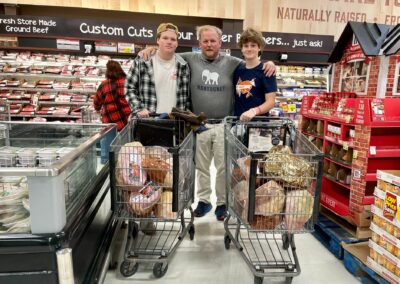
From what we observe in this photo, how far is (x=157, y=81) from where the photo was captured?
269cm

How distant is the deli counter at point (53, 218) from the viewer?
127cm

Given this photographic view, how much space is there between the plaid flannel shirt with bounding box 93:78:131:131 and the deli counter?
5.81 feet

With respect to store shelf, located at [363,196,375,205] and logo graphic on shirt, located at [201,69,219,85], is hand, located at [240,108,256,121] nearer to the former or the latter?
logo graphic on shirt, located at [201,69,219,85]

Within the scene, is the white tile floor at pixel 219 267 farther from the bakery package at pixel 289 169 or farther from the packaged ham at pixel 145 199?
the bakery package at pixel 289 169

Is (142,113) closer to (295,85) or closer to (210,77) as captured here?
(210,77)

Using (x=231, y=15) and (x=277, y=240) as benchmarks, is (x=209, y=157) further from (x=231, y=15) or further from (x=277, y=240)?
(x=231, y=15)

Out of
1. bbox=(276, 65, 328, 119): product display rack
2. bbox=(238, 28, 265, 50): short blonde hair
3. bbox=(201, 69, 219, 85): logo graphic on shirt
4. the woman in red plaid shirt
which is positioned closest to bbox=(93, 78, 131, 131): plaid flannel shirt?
the woman in red plaid shirt

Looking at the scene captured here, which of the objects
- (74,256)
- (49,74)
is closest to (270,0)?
(49,74)

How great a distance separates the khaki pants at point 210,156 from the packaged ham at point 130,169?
1046mm

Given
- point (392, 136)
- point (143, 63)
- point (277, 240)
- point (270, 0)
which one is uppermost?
point (270, 0)

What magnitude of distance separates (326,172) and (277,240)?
0.78 metres

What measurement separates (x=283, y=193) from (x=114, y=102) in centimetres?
283

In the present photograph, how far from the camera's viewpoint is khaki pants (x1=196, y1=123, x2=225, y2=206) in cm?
285

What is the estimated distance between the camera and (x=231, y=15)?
301 inches
